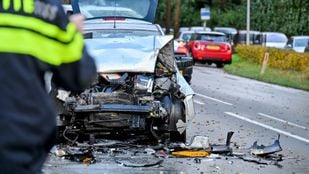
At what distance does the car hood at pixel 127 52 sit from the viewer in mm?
10008

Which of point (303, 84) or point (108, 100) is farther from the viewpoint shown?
point (303, 84)

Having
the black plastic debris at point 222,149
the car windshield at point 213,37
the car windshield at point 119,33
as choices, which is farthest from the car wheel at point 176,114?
the car windshield at point 213,37

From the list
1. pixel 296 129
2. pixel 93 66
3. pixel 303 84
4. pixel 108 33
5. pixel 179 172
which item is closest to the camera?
pixel 93 66

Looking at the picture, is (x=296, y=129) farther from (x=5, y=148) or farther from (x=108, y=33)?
(x=5, y=148)

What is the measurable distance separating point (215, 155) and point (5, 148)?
7.13 m

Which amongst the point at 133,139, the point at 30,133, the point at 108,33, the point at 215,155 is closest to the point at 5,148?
the point at 30,133

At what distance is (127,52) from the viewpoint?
10.3m

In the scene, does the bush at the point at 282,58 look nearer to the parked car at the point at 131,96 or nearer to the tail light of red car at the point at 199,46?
the tail light of red car at the point at 199,46

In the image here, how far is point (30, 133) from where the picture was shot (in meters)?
2.66

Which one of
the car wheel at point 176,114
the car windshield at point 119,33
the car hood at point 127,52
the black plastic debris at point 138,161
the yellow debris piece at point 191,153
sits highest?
the car windshield at point 119,33

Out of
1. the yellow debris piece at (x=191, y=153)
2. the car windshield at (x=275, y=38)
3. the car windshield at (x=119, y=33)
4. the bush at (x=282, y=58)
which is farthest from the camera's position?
the car windshield at (x=275, y=38)

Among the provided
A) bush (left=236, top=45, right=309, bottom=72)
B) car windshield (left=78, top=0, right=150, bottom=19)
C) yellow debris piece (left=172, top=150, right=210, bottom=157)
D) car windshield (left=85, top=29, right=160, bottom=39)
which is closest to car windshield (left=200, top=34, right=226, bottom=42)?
bush (left=236, top=45, right=309, bottom=72)

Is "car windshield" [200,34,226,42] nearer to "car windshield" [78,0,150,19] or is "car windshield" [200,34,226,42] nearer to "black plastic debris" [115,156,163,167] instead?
"car windshield" [78,0,150,19]

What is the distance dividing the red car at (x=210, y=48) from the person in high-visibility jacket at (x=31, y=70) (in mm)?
31816
